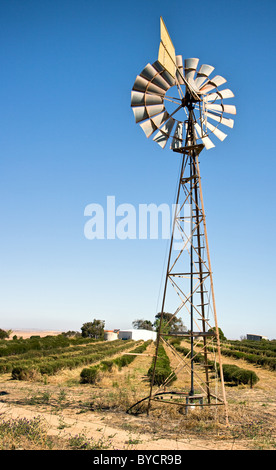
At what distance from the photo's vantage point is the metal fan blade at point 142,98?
1170 centimetres

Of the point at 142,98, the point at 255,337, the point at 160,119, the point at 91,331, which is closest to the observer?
the point at 142,98

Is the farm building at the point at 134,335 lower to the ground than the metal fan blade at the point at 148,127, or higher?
lower

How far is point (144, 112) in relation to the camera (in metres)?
11.8

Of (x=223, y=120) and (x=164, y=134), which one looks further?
(x=223, y=120)

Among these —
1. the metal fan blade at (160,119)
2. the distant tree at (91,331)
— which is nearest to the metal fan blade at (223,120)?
the metal fan blade at (160,119)

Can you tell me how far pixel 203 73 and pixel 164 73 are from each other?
1.83 meters

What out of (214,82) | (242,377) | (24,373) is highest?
(214,82)

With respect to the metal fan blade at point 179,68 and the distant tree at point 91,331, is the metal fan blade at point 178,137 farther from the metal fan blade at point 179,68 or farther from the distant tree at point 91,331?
the distant tree at point 91,331

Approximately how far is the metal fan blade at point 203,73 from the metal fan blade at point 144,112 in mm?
2033

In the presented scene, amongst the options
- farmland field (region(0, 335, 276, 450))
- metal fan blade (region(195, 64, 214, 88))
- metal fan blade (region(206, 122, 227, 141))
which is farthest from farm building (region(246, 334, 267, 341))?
metal fan blade (region(195, 64, 214, 88))

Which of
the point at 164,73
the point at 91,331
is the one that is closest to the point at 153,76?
the point at 164,73

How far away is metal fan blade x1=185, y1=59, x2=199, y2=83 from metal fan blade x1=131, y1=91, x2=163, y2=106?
1630 mm

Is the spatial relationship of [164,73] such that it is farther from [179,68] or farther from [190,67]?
[190,67]
